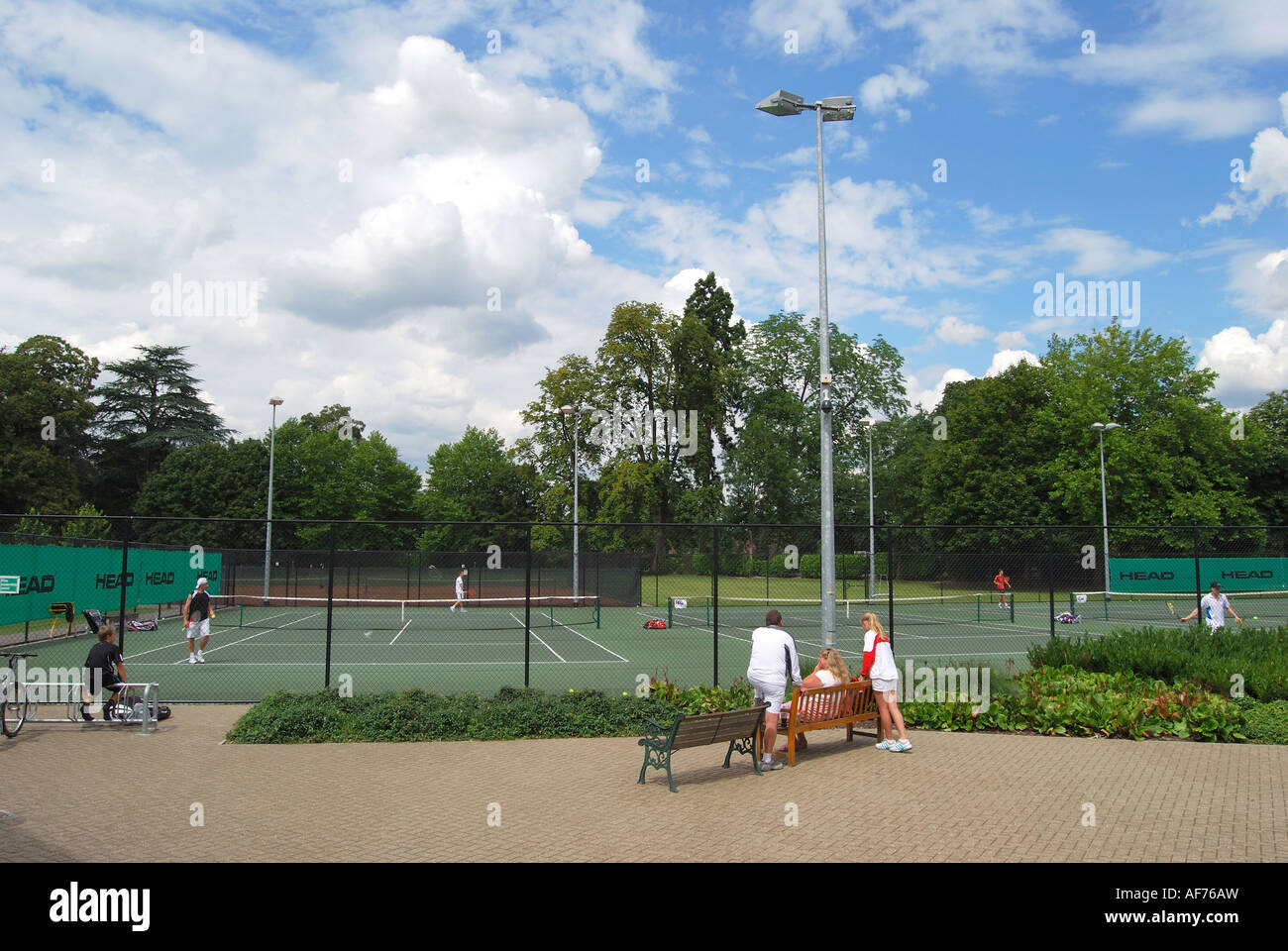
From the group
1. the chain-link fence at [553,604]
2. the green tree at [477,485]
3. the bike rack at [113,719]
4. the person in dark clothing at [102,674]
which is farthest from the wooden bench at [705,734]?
the green tree at [477,485]

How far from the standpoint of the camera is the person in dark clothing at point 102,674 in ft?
37.4

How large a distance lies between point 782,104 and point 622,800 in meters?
10.5

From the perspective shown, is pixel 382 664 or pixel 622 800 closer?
pixel 622 800

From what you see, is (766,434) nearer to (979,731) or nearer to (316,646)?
(316,646)

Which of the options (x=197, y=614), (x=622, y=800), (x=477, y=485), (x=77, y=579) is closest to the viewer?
(x=622, y=800)

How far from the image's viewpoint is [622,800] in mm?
8164

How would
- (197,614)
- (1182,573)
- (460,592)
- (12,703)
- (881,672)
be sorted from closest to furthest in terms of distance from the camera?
1. (881,672)
2. (12,703)
3. (197,614)
4. (460,592)
5. (1182,573)

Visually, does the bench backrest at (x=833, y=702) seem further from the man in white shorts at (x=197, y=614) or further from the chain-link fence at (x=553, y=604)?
the man in white shorts at (x=197, y=614)

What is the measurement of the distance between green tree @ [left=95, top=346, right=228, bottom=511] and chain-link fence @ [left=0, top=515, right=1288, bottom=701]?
14.5m

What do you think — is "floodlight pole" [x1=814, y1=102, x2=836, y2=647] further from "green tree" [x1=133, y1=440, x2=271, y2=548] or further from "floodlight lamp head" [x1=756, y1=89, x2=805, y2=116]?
"green tree" [x1=133, y1=440, x2=271, y2=548]

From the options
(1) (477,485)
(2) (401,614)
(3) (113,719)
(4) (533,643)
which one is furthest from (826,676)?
(1) (477,485)

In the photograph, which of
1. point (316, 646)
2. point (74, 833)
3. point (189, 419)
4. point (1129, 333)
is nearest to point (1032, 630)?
point (316, 646)

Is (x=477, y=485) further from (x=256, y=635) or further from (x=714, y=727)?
(x=714, y=727)
